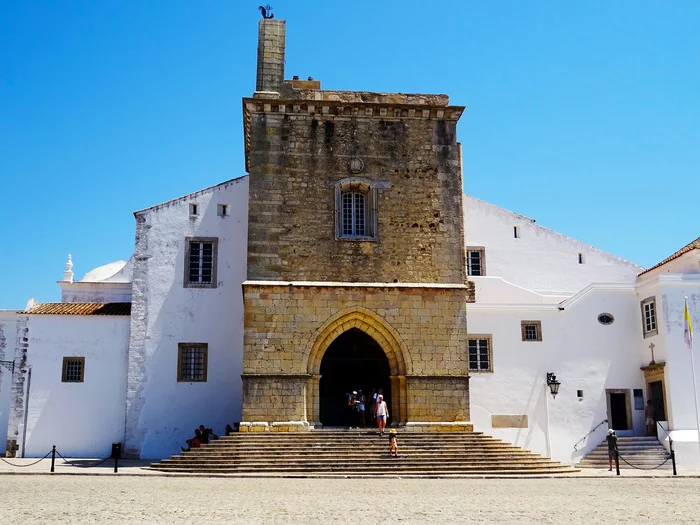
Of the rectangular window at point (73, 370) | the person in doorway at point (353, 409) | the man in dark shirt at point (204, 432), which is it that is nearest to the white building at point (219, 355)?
the rectangular window at point (73, 370)

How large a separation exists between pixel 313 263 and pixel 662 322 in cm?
1073

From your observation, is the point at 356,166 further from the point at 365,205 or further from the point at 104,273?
the point at 104,273

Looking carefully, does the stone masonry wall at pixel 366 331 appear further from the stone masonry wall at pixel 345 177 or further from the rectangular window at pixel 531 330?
the rectangular window at pixel 531 330

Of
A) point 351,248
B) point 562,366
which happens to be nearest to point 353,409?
point 351,248

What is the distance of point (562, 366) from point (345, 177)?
9.10 m

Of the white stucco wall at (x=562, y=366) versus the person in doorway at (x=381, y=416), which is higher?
the white stucco wall at (x=562, y=366)

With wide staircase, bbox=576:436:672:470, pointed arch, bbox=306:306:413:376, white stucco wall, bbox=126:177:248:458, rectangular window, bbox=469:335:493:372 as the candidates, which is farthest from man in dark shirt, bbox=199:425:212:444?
wide staircase, bbox=576:436:672:470

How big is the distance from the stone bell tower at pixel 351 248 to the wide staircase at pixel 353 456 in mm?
791

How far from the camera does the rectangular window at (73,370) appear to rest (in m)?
25.8

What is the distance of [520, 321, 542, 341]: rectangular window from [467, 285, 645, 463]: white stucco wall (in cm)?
13

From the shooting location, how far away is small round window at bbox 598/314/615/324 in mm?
26328

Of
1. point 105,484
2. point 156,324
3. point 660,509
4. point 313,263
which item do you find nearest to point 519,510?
point 660,509

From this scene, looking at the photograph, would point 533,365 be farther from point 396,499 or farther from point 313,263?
point 396,499

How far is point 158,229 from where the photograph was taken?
27094 mm
